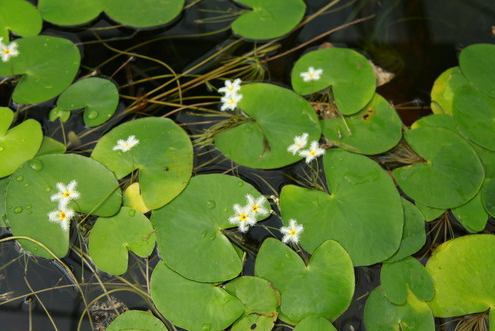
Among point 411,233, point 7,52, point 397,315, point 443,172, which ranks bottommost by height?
point 397,315

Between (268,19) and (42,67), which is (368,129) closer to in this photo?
(268,19)

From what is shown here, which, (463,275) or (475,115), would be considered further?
(475,115)

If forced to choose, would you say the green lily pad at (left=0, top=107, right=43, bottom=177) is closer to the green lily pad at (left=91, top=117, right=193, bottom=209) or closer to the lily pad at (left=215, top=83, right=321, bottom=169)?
the green lily pad at (left=91, top=117, right=193, bottom=209)

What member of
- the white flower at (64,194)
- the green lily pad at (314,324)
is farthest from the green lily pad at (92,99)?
the green lily pad at (314,324)

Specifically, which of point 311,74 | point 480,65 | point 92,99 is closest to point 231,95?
point 311,74

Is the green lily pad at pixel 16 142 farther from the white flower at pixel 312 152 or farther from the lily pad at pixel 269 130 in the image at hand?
the white flower at pixel 312 152

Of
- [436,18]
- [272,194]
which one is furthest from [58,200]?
[436,18]

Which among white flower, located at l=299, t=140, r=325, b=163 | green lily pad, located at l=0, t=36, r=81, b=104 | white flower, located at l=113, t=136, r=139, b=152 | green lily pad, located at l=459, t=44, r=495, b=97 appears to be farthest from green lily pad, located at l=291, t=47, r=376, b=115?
green lily pad, located at l=0, t=36, r=81, b=104
